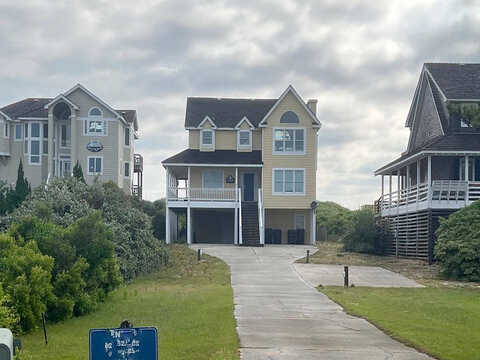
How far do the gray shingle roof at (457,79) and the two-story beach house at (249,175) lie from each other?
7.85 metres

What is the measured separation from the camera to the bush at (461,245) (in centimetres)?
2772

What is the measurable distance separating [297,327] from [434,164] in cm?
2339

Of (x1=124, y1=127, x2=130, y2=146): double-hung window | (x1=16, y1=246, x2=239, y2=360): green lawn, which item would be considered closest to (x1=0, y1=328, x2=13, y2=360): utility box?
(x1=16, y1=246, x2=239, y2=360): green lawn

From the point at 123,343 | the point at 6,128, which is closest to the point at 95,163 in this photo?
the point at 6,128

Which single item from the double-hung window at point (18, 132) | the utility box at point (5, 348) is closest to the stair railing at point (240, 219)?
the double-hung window at point (18, 132)

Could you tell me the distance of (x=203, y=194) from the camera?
145 ft

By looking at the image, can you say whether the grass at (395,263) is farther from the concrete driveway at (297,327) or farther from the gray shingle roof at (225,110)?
the gray shingle roof at (225,110)

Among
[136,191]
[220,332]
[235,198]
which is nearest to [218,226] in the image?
[235,198]

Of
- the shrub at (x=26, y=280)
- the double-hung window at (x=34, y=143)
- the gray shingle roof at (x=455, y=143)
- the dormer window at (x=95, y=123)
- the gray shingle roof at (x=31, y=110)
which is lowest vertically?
the shrub at (x=26, y=280)

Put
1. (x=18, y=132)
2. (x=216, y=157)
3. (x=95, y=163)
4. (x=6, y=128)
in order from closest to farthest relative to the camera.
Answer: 1. (x=216, y=157)
2. (x=95, y=163)
3. (x=6, y=128)
4. (x=18, y=132)

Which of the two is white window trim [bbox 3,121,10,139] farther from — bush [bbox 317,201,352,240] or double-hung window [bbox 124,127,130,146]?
bush [bbox 317,201,352,240]

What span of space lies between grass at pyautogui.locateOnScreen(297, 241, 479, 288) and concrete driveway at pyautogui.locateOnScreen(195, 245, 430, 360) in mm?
4903

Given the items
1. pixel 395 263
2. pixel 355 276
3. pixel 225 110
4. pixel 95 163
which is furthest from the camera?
pixel 95 163

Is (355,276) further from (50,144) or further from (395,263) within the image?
(50,144)
